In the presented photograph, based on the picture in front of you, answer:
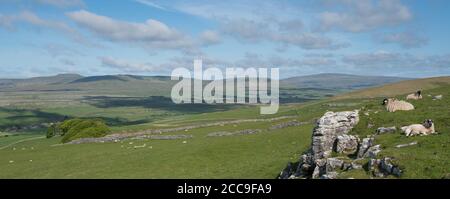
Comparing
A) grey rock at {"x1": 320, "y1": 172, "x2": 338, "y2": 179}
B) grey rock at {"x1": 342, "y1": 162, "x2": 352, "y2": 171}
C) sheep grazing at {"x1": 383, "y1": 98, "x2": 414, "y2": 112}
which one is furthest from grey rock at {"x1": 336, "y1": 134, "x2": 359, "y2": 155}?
sheep grazing at {"x1": 383, "y1": 98, "x2": 414, "y2": 112}

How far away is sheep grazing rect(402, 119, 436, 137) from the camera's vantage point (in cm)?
2738

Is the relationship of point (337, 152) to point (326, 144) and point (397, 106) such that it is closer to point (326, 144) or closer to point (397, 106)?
point (326, 144)

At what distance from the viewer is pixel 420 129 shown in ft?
90.2

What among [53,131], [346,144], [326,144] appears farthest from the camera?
[53,131]

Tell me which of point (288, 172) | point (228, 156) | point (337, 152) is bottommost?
point (228, 156)

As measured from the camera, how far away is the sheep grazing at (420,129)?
27.4 meters

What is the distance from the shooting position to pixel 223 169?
136 ft

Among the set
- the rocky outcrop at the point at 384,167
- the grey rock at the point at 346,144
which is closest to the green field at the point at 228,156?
the rocky outcrop at the point at 384,167

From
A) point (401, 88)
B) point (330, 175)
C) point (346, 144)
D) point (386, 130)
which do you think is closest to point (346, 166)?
point (330, 175)

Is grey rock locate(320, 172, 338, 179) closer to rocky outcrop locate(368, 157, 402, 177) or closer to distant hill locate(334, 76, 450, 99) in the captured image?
rocky outcrop locate(368, 157, 402, 177)

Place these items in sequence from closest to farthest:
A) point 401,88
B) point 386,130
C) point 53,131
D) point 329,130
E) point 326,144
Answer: point 326,144 < point 386,130 < point 329,130 < point 53,131 < point 401,88

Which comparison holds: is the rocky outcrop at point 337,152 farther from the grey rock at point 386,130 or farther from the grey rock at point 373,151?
the grey rock at point 386,130
